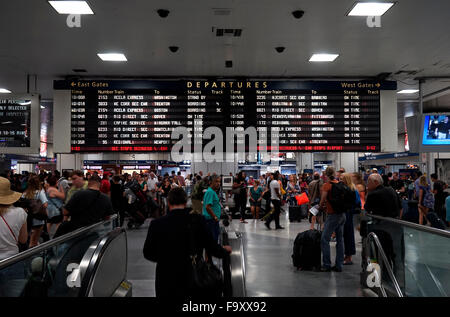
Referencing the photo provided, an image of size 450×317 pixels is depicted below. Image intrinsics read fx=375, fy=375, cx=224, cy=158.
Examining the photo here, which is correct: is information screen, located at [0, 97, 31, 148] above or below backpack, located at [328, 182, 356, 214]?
above

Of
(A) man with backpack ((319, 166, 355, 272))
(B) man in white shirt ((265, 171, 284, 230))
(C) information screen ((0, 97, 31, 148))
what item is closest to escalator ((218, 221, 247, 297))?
(A) man with backpack ((319, 166, 355, 272))

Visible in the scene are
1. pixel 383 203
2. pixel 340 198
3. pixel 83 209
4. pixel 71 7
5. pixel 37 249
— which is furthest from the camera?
pixel 340 198

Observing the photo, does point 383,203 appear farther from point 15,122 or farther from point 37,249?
point 15,122

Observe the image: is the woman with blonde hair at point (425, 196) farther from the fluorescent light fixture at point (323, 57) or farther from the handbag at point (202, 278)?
the handbag at point (202, 278)

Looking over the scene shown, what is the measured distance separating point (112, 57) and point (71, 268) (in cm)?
491

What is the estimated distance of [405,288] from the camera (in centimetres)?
449

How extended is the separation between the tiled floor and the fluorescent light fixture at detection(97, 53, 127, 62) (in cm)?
399

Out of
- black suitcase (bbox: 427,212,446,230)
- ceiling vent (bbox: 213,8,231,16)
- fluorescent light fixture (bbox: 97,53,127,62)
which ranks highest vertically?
ceiling vent (bbox: 213,8,231,16)

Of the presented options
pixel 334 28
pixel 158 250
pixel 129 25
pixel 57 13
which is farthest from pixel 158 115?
pixel 158 250

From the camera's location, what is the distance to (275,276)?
6.00 meters

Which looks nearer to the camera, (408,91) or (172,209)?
(172,209)

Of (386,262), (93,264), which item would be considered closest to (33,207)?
(93,264)

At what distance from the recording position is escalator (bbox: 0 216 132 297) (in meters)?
2.67

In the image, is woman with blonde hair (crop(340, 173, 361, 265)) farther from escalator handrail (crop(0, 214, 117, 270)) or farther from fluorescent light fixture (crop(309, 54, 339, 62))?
escalator handrail (crop(0, 214, 117, 270))
